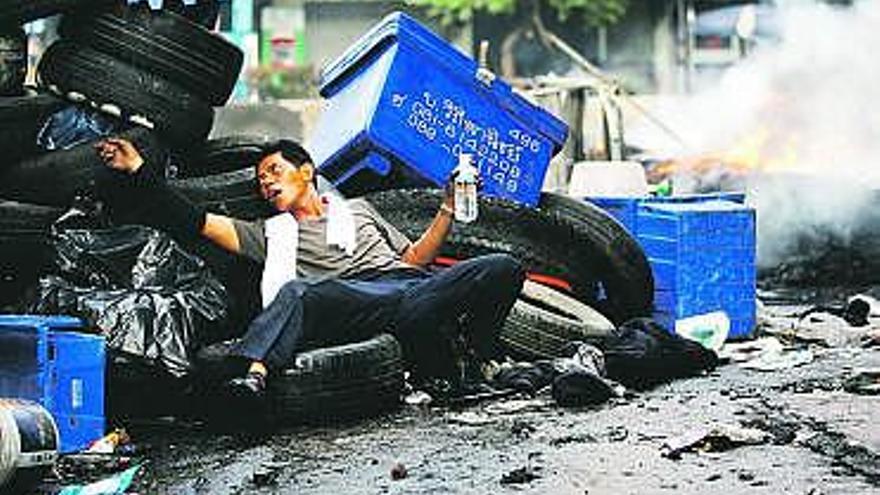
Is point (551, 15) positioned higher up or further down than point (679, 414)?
higher up

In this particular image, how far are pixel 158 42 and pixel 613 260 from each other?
267 centimetres

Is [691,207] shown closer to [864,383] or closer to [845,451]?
[864,383]

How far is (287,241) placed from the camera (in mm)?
6805

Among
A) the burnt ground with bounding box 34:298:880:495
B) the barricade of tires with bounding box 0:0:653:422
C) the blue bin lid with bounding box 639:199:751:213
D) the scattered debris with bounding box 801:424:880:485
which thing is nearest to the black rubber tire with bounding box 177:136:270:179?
the barricade of tires with bounding box 0:0:653:422

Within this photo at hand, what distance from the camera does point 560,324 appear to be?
7488mm

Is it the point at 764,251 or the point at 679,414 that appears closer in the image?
the point at 679,414

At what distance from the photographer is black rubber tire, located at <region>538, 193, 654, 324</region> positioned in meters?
8.10

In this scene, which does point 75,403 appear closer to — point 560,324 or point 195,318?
point 195,318

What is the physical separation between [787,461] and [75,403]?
2727 millimetres

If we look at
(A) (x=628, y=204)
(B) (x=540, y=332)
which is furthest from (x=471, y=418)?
(A) (x=628, y=204)

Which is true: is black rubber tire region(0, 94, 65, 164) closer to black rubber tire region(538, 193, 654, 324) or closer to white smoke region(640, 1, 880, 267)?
black rubber tire region(538, 193, 654, 324)

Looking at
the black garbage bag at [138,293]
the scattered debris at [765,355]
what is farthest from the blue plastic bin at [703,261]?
the black garbage bag at [138,293]

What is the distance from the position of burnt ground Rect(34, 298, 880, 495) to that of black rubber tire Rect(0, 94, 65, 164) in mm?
1637

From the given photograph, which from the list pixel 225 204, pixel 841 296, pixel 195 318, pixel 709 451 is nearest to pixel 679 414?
pixel 709 451
